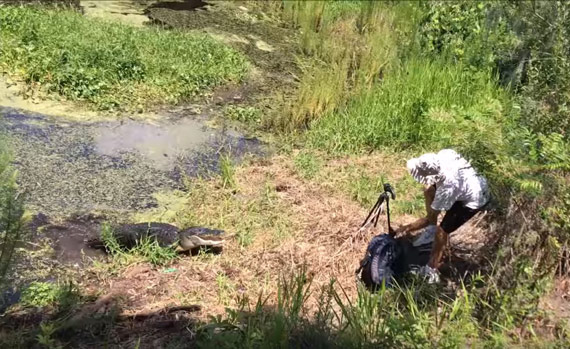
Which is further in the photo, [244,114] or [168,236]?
[244,114]

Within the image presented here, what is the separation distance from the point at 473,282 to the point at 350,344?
89cm

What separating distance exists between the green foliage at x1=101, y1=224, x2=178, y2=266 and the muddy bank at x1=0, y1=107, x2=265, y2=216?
2.07 feet

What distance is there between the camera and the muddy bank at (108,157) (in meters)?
5.18

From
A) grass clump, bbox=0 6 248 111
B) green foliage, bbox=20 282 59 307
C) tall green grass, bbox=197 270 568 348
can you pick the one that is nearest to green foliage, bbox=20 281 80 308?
green foliage, bbox=20 282 59 307

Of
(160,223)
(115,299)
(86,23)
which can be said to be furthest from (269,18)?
(115,299)

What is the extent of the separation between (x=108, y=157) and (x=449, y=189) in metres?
3.38

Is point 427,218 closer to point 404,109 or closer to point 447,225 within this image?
point 447,225

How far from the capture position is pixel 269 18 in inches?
411

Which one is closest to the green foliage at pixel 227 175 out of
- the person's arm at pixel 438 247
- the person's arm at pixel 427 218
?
the person's arm at pixel 427 218

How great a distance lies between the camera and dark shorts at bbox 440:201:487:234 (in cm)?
378

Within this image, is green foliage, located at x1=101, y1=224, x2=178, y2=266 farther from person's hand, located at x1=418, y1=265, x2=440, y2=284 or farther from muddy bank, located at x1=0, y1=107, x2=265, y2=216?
person's hand, located at x1=418, y1=265, x2=440, y2=284

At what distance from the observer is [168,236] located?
4.55 meters

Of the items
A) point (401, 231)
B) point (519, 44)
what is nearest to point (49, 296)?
point (401, 231)

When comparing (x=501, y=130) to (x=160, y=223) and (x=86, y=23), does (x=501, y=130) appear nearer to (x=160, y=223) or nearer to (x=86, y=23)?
(x=160, y=223)
